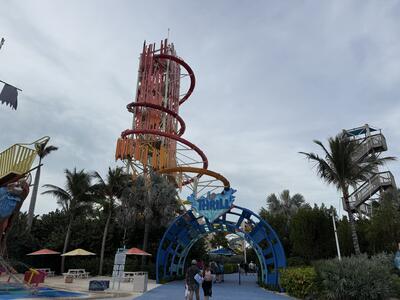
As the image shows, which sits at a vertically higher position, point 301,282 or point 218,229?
point 218,229

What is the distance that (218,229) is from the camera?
71.1 ft

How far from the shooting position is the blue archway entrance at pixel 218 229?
1781cm

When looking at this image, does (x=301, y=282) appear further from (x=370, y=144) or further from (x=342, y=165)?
(x=370, y=144)

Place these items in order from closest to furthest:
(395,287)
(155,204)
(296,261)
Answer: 1. (395,287)
2. (155,204)
3. (296,261)

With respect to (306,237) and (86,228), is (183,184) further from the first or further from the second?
(306,237)

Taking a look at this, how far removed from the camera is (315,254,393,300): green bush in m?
10.9

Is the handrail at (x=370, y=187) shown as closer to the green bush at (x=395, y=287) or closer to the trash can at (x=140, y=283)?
the green bush at (x=395, y=287)

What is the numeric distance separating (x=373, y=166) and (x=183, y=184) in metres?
20.5

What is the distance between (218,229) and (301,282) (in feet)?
29.4

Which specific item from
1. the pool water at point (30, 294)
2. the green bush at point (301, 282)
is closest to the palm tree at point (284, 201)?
the green bush at point (301, 282)

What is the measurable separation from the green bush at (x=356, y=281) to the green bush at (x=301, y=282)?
590 millimetres

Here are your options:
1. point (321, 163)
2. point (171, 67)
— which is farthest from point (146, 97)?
point (321, 163)

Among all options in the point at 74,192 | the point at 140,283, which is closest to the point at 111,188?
the point at 74,192

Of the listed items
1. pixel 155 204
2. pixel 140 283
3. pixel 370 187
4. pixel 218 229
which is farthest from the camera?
pixel 370 187
